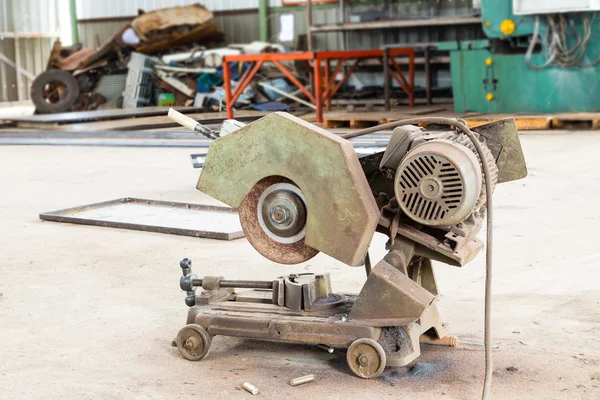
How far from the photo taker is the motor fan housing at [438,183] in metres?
2.33

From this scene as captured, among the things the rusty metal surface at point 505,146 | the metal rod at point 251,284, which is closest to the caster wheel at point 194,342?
the metal rod at point 251,284

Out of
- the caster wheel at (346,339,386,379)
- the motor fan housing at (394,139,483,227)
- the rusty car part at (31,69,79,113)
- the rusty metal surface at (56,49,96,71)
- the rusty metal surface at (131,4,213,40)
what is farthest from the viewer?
the rusty metal surface at (56,49,96,71)

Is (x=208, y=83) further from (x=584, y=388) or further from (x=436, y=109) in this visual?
(x=584, y=388)

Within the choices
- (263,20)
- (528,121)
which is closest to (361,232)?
(528,121)

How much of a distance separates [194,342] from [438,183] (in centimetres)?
92

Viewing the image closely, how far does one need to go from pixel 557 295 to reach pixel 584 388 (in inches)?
36.1

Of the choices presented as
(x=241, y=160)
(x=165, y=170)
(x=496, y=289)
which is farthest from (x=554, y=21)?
(x=241, y=160)

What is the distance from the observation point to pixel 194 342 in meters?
2.66

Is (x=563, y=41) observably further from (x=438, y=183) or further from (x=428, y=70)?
(x=438, y=183)

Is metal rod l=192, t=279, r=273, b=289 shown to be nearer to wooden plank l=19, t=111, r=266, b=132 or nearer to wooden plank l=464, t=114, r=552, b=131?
wooden plank l=464, t=114, r=552, b=131

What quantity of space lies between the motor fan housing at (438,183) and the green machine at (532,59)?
22.9ft

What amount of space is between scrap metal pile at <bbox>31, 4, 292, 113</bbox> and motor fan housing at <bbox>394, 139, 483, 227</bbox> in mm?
11812

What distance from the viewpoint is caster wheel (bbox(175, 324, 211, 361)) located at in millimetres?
2652

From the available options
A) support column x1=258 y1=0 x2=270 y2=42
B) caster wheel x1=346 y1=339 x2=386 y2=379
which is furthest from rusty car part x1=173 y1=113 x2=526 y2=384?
support column x1=258 y1=0 x2=270 y2=42
